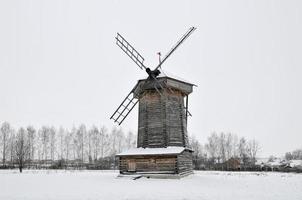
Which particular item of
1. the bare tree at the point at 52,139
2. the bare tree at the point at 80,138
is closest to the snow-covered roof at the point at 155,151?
the bare tree at the point at 80,138

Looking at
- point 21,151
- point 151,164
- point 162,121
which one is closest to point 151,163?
point 151,164

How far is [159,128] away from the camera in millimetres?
24438

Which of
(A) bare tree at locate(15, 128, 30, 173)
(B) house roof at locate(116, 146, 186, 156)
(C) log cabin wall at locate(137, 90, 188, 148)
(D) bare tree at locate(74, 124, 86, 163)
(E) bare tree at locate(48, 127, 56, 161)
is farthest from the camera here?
(E) bare tree at locate(48, 127, 56, 161)

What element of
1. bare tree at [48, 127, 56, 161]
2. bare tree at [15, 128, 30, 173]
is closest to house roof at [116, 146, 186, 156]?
bare tree at [15, 128, 30, 173]

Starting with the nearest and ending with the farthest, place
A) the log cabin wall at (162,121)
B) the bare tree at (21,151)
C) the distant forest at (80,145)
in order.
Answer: the log cabin wall at (162,121)
the bare tree at (21,151)
the distant forest at (80,145)

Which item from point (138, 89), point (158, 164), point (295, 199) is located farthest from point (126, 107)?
point (295, 199)

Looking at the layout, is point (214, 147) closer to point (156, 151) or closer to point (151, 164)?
point (151, 164)

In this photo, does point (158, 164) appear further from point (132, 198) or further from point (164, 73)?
point (132, 198)

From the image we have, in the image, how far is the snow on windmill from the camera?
75.9 ft

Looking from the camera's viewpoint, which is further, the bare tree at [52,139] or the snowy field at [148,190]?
the bare tree at [52,139]

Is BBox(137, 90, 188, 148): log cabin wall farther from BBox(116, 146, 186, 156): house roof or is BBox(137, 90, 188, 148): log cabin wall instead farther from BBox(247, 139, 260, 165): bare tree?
BBox(247, 139, 260, 165): bare tree

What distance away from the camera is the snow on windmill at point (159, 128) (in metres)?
23.1

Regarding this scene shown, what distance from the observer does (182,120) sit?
1000 inches

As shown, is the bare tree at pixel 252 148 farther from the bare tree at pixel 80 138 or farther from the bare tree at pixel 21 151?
the bare tree at pixel 21 151
